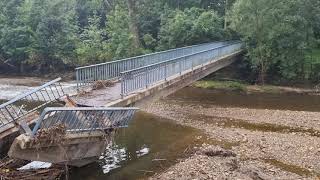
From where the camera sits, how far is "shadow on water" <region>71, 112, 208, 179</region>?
55.0 ft

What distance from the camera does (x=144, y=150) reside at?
19703 mm

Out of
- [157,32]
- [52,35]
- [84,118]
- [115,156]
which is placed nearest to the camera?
[84,118]

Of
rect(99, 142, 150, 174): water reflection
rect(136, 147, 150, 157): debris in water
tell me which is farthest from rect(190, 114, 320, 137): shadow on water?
rect(99, 142, 150, 174): water reflection

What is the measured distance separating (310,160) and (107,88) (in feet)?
32.8

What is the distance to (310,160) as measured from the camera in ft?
56.0

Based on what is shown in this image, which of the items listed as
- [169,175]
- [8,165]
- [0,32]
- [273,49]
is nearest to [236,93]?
[273,49]

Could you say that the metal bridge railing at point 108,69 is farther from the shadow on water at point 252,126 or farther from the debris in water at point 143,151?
the shadow on water at point 252,126

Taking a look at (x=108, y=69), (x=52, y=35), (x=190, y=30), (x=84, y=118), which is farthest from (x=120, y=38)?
(x=84, y=118)

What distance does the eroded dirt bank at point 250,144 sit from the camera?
1588cm

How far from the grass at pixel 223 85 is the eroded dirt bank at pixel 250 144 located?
815 cm

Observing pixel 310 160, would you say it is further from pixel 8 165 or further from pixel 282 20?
pixel 282 20

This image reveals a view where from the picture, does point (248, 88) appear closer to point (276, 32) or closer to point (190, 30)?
point (276, 32)

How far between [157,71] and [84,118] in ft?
25.1

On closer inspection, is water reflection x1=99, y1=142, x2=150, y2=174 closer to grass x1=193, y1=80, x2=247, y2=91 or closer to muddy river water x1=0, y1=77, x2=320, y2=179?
muddy river water x1=0, y1=77, x2=320, y2=179
